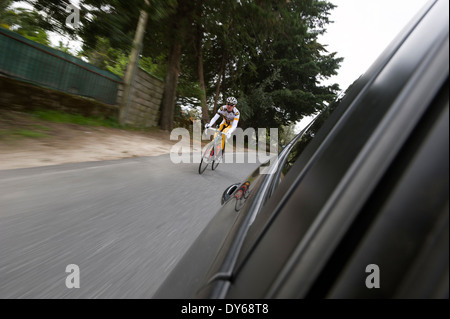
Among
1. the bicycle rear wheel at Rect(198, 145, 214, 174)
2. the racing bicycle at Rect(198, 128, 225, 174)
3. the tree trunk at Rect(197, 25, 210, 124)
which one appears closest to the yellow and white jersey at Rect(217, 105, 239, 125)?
the racing bicycle at Rect(198, 128, 225, 174)

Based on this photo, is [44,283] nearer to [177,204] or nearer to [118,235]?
[118,235]

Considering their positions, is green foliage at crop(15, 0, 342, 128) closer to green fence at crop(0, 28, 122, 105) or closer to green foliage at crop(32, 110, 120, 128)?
green fence at crop(0, 28, 122, 105)

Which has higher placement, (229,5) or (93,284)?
(229,5)

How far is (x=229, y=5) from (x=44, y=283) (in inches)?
386

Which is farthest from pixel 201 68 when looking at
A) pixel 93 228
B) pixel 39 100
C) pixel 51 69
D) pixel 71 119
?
pixel 93 228

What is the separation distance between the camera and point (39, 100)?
7.43 meters

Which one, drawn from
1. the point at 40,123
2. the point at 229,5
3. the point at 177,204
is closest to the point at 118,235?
the point at 177,204

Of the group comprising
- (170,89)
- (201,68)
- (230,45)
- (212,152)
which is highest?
(230,45)

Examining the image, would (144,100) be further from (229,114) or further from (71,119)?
(229,114)

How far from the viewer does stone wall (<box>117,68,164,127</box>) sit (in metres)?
11.5

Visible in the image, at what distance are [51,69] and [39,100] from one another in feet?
4.50

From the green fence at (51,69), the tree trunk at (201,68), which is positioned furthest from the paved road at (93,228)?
the tree trunk at (201,68)

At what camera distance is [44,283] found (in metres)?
1.51
